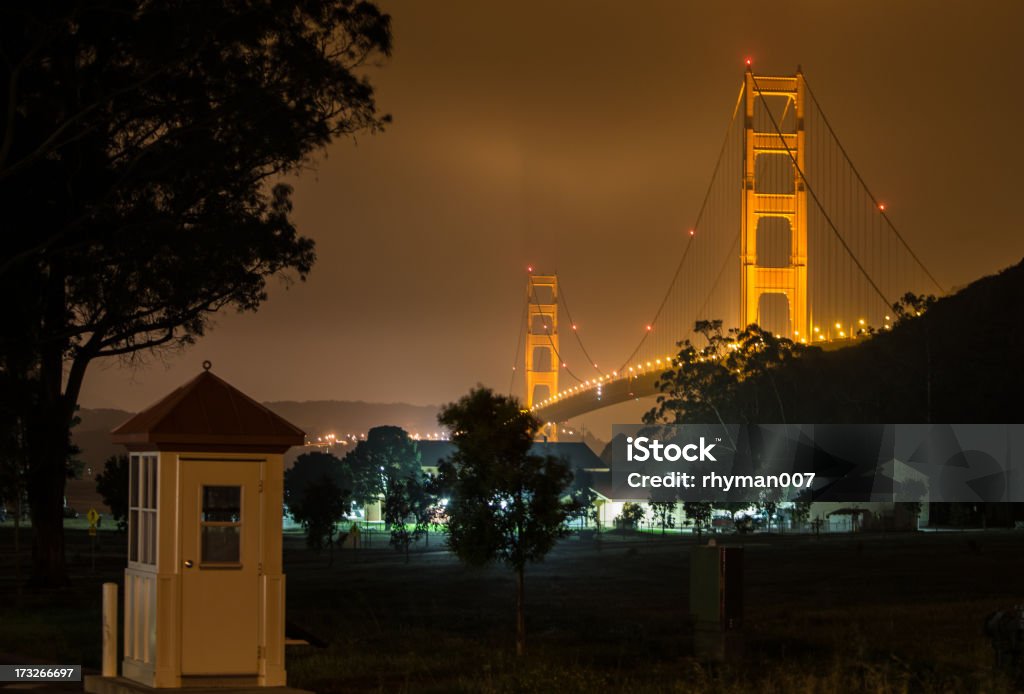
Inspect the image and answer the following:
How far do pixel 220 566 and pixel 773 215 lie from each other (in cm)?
9042

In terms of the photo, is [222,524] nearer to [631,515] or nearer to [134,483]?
[134,483]

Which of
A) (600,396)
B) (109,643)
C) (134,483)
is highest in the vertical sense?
(600,396)

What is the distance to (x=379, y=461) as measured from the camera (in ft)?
348

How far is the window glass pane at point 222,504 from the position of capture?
13.8 m

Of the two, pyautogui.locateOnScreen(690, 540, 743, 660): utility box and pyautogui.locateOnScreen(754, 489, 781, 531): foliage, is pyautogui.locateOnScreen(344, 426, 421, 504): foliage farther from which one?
pyautogui.locateOnScreen(690, 540, 743, 660): utility box

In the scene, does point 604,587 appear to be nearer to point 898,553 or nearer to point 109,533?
point 898,553

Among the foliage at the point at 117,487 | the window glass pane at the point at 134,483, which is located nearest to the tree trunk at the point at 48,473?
the window glass pane at the point at 134,483

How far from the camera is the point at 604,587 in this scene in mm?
36750

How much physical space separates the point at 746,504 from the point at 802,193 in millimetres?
28342

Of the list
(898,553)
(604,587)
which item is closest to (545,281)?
(898,553)

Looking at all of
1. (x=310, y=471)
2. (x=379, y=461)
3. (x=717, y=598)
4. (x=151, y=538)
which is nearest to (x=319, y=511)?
(x=717, y=598)

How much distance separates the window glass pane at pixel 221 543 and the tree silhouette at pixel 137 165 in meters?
14.8

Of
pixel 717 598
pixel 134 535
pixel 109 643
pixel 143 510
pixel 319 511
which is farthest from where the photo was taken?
pixel 319 511

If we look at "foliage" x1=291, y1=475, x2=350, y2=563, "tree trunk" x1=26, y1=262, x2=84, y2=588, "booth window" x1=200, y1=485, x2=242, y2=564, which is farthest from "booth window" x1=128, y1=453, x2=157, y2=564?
"foliage" x1=291, y1=475, x2=350, y2=563
